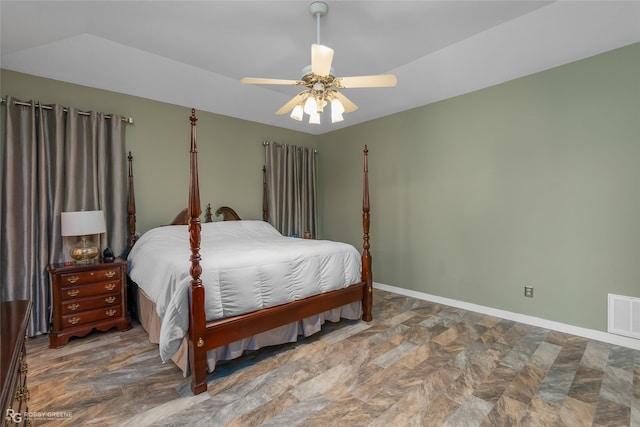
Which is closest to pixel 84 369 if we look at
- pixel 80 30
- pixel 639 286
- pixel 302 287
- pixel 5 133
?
pixel 302 287

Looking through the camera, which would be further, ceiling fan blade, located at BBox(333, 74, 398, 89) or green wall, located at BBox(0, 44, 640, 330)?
green wall, located at BBox(0, 44, 640, 330)

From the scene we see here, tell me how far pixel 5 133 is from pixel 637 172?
5.57 m

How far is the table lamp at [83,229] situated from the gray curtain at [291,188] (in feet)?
7.45

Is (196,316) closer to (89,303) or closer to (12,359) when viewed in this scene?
(12,359)

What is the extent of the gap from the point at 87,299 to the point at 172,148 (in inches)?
77.1

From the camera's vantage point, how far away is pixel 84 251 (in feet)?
9.67

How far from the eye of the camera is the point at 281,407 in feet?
6.20

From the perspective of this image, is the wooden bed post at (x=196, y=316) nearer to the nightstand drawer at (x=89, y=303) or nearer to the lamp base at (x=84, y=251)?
the nightstand drawer at (x=89, y=303)

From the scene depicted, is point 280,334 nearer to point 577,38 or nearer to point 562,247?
point 562,247

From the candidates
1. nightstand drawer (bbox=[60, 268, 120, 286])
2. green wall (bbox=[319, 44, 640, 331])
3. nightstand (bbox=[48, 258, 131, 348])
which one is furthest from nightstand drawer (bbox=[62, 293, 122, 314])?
A: green wall (bbox=[319, 44, 640, 331])

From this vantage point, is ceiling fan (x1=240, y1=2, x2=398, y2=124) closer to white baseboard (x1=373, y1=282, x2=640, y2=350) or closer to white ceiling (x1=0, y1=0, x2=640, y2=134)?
white ceiling (x1=0, y1=0, x2=640, y2=134)

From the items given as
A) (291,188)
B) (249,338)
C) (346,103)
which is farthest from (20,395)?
(291,188)

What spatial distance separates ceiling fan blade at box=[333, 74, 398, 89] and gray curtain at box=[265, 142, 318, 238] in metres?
2.65

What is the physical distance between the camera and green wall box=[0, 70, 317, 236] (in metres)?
3.21
